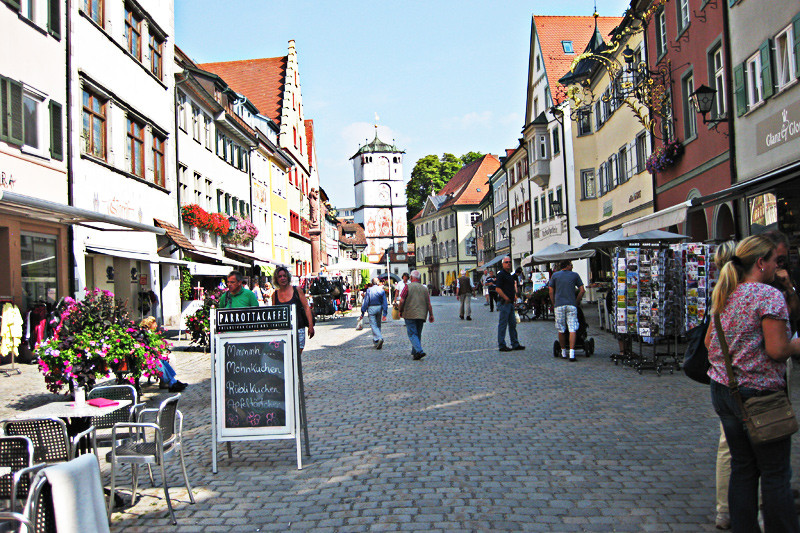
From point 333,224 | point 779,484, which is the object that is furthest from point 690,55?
point 333,224

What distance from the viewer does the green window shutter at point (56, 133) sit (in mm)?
16031

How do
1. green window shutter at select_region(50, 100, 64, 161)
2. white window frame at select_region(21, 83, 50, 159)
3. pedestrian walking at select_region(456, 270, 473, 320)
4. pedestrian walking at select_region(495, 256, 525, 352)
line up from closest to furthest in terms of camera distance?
pedestrian walking at select_region(495, 256, 525, 352), white window frame at select_region(21, 83, 50, 159), green window shutter at select_region(50, 100, 64, 161), pedestrian walking at select_region(456, 270, 473, 320)

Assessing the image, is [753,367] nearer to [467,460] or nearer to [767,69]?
[467,460]

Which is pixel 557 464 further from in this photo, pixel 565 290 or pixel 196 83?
pixel 196 83

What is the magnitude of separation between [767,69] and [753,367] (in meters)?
12.6

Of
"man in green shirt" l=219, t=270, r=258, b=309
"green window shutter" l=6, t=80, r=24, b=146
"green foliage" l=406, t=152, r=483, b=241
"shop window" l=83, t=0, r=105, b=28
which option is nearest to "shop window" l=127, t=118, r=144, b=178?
"shop window" l=83, t=0, r=105, b=28

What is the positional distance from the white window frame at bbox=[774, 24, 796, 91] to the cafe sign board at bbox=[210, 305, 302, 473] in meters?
11.6

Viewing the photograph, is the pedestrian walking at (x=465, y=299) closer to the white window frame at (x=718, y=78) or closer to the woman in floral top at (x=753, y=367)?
the white window frame at (x=718, y=78)

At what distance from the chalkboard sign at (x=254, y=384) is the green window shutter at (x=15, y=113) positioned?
1048 centimetres

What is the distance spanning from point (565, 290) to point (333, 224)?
70442 mm

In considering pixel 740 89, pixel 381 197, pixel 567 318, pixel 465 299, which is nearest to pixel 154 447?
pixel 567 318

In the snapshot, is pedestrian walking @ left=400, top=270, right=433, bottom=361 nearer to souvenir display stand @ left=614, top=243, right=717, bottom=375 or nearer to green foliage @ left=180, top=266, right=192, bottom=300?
souvenir display stand @ left=614, top=243, right=717, bottom=375

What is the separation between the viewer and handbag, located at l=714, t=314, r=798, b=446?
12.5 ft

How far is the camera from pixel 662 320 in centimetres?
1171
